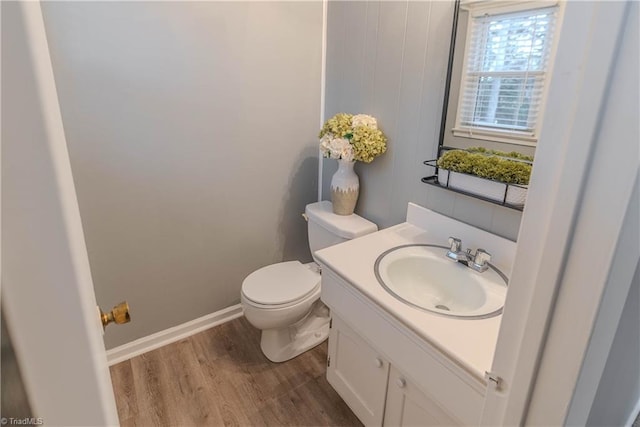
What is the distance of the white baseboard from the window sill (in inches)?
64.8

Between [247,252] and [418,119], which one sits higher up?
[418,119]

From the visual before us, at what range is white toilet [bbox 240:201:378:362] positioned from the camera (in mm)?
1778

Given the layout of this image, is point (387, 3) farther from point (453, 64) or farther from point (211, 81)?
point (211, 81)

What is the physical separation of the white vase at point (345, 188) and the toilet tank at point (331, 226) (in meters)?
0.05

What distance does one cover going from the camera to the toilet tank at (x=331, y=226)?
70.8 inches

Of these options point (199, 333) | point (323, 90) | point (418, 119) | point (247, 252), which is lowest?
point (199, 333)

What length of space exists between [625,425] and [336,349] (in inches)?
37.9

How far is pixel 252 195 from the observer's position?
2.09m

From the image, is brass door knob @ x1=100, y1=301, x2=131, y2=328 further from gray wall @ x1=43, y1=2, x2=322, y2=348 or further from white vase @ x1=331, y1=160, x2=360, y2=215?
white vase @ x1=331, y1=160, x2=360, y2=215

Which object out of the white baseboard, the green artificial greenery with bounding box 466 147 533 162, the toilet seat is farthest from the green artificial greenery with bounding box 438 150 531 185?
the white baseboard

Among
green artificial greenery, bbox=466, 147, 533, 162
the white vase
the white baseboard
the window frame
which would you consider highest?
the window frame

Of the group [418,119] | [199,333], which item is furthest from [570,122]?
[199,333]

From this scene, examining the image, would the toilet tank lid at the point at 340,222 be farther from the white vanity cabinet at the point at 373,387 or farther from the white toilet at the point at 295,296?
the white vanity cabinet at the point at 373,387

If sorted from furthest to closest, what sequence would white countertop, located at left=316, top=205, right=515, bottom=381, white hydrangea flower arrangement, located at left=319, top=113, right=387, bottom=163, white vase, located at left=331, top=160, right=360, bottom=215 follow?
white vase, located at left=331, top=160, right=360, bottom=215, white hydrangea flower arrangement, located at left=319, top=113, right=387, bottom=163, white countertop, located at left=316, top=205, right=515, bottom=381
